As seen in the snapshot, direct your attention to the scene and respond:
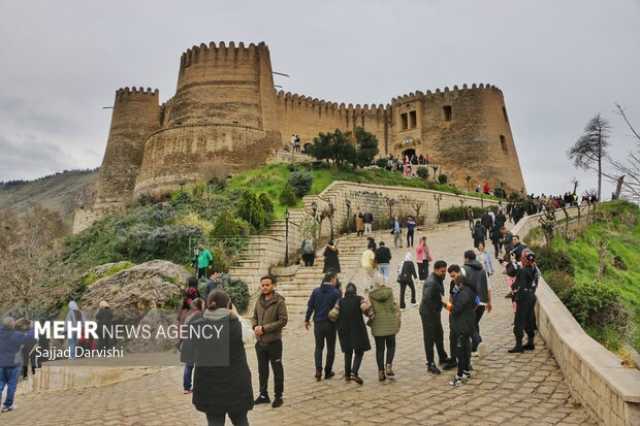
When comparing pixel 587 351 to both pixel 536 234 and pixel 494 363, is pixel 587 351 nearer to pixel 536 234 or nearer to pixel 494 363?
pixel 494 363

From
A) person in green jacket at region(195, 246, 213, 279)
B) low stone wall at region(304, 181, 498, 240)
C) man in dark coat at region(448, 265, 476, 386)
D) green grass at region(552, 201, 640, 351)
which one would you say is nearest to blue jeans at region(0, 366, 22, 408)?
man in dark coat at region(448, 265, 476, 386)

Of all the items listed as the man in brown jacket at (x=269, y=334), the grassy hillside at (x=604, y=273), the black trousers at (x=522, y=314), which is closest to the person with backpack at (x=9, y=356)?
the man in brown jacket at (x=269, y=334)

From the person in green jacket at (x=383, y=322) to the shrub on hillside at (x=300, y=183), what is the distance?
17072 millimetres

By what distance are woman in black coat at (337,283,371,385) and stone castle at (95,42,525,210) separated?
86.6ft

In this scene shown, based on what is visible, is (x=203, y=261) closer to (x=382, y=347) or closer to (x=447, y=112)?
(x=382, y=347)

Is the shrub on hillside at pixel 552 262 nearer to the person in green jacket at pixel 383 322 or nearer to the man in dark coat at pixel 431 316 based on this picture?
the man in dark coat at pixel 431 316

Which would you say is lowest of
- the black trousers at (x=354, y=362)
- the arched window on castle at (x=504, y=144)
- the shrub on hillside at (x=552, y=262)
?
the black trousers at (x=354, y=362)

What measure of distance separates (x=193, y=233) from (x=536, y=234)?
13.3m

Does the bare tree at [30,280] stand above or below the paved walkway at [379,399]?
above

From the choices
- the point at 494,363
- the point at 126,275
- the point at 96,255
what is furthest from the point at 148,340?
the point at 96,255

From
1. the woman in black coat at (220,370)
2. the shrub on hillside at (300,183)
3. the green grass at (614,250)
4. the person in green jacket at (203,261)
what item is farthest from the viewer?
the shrub on hillside at (300,183)

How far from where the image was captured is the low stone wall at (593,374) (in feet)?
13.0

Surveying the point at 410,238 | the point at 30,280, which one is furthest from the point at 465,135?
the point at 30,280

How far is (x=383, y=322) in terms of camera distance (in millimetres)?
6402
